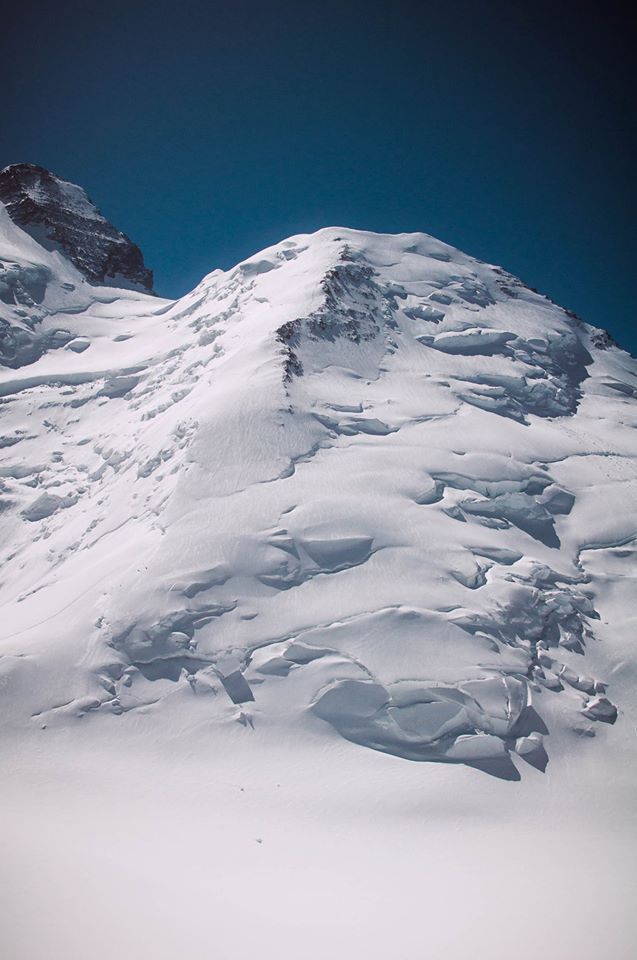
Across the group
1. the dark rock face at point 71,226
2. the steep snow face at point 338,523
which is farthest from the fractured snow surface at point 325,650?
the dark rock face at point 71,226

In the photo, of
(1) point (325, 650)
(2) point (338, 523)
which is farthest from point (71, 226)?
(1) point (325, 650)

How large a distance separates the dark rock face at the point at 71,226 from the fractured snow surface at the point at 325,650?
136 feet

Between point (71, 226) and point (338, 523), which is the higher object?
point (71, 226)

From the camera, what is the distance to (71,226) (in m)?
87.7

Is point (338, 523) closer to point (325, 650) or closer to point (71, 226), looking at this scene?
point (325, 650)

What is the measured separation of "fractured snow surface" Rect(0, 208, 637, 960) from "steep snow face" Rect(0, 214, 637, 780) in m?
0.16

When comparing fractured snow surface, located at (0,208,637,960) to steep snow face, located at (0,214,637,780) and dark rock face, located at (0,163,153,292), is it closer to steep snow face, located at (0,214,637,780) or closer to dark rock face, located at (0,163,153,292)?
steep snow face, located at (0,214,637,780)

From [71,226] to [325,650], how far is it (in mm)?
81489

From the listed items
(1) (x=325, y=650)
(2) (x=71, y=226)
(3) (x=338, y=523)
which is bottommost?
(1) (x=325, y=650)

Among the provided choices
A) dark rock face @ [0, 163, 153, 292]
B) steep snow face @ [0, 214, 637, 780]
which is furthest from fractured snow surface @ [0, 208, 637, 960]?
dark rock face @ [0, 163, 153, 292]

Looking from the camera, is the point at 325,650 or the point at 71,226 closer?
the point at 325,650

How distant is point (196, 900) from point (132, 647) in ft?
39.0

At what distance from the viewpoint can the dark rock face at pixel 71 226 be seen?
84.0m

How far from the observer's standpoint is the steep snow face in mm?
25375
